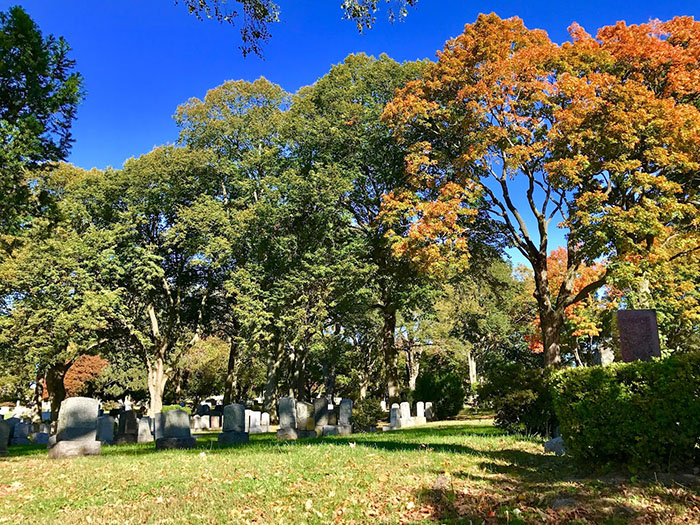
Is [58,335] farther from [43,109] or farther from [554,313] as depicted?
[554,313]

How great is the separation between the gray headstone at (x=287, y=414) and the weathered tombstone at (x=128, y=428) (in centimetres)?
509

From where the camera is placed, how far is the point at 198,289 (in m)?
26.4

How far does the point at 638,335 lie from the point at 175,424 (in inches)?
414

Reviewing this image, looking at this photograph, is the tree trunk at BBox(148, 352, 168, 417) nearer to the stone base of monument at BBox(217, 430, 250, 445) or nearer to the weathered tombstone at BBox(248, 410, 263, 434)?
the weathered tombstone at BBox(248, 410, 263, 434)

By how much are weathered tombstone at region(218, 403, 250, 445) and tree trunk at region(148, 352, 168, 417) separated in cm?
1248

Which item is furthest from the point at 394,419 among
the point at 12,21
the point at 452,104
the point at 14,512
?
the point at 12,21

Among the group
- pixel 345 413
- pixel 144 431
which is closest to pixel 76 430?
pixel 144 431

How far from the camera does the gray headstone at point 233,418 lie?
43.2 ft

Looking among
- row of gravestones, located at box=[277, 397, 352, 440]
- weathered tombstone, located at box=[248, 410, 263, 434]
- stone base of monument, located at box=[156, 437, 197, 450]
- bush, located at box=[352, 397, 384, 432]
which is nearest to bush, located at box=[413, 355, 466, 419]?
bush, located at box=[352, 397, 384, 432]

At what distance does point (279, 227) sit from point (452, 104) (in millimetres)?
9771

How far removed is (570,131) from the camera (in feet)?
47.0

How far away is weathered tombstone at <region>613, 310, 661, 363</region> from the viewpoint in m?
6.68

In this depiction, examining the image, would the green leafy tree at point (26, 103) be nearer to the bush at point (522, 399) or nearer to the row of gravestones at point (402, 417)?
the bush at point (522, 399)

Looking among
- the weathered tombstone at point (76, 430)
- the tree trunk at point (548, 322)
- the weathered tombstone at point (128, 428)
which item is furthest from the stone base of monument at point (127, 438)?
the tree trunk at point (548, 322)
